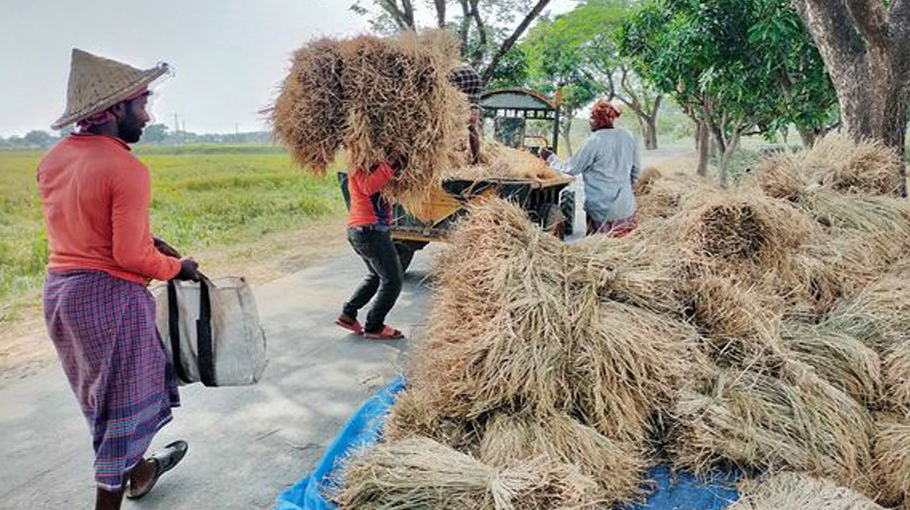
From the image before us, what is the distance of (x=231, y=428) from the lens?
313cm

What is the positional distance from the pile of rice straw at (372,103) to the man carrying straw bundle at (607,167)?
5.01 ft

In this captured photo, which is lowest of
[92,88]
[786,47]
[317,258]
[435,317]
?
[317,258]

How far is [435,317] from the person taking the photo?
2.69 metres

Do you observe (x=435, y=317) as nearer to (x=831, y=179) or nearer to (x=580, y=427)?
(x=580, y=427)

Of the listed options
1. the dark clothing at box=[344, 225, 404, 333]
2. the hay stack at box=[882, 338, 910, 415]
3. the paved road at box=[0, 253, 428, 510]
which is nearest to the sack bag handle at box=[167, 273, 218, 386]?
the paved road at box=[0, 253, 428, 510]

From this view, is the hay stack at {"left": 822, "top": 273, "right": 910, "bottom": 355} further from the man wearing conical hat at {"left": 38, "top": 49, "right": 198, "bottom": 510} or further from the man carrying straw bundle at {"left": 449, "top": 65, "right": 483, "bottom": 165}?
the man wearing conical hat at {"left": 38, "top": 49, "right": 198, "bottom": 510}

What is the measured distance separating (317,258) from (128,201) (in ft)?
18.1

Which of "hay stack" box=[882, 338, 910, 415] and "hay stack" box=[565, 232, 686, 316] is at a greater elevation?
"hay stack" box=[565, 232, 686, 316]

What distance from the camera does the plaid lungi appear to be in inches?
80.4

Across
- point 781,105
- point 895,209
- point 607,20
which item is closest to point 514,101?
point 781,105

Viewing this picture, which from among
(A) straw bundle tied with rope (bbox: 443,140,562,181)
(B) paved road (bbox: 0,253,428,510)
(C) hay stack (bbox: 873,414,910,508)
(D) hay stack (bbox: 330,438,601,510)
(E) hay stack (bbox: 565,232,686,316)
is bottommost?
(B) paved road (bbox: 0,253,428,510)

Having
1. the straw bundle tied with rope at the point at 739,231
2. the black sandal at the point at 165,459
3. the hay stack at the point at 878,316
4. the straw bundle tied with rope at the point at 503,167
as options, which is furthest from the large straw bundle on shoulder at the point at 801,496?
the straw bundle tied with rope at the point at 503,167

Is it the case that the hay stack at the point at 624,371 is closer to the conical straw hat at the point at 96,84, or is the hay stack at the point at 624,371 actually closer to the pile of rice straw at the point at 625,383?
the pile of rice straw at the point at 625,383

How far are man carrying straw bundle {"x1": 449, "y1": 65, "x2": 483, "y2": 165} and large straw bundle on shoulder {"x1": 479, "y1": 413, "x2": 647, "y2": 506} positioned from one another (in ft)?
7.60
